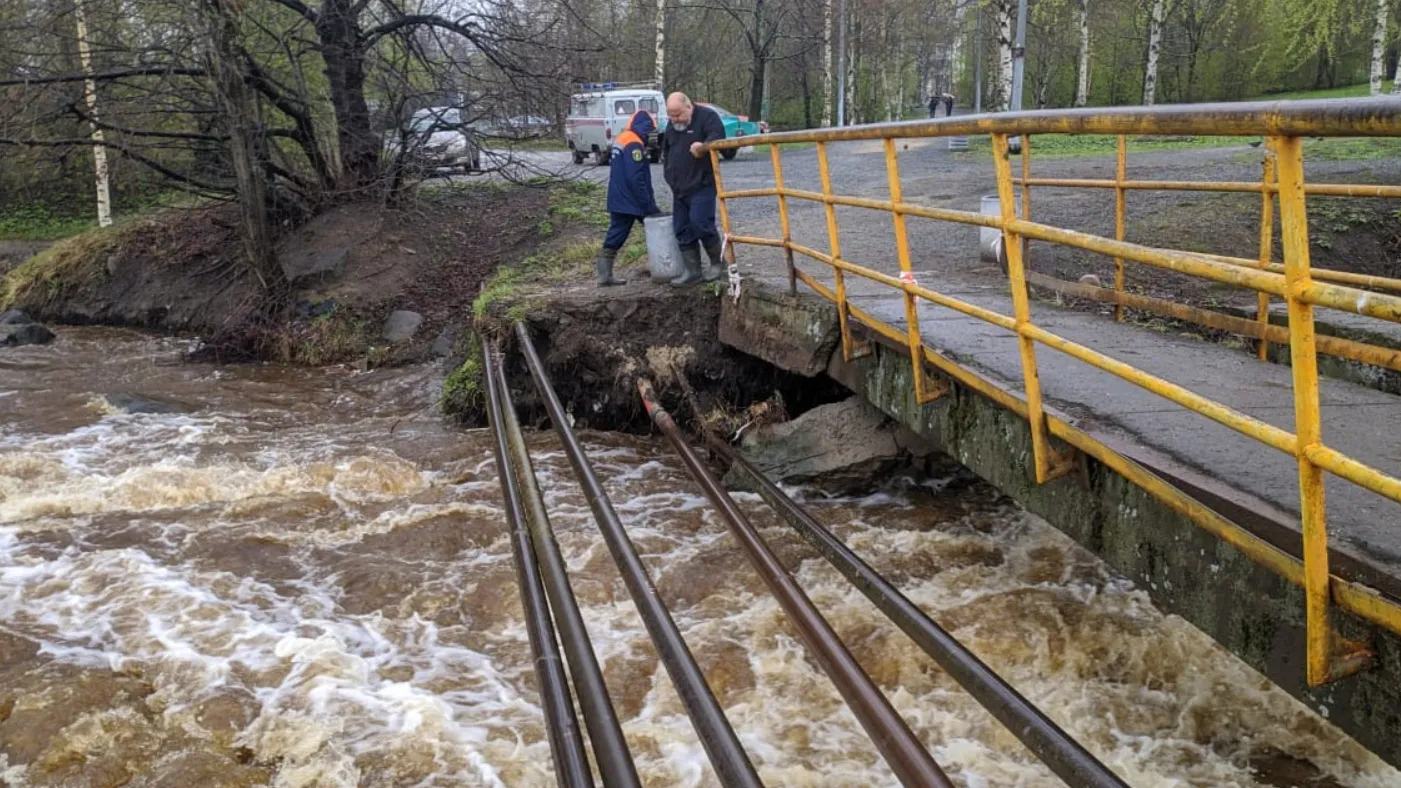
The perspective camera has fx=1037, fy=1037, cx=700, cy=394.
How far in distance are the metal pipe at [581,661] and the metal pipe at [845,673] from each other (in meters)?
0.74

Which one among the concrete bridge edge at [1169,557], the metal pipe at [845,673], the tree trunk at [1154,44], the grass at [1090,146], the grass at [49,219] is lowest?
the metal pipe at [845,673]

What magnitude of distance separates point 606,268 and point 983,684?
6464mm

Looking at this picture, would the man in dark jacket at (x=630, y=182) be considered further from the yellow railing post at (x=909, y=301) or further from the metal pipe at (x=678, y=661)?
the yellow railing post at (x=909, y=301)

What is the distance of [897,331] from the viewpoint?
5387 millimetres

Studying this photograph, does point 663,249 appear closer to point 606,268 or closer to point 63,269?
point 606,268

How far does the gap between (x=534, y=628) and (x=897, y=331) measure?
2.57 metres

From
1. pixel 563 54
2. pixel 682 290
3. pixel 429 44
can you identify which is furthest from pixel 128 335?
pixel 682 290

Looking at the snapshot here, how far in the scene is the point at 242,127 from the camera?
12945mm

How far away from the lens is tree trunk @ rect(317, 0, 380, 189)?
582 inches

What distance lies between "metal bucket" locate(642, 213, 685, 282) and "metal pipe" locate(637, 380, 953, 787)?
376cm

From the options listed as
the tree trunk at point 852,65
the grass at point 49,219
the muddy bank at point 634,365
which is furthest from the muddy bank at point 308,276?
the tree trunk at point 852,65

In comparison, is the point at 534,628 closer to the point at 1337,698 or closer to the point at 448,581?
the point at 448,581

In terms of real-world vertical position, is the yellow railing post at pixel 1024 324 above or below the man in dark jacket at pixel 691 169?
below

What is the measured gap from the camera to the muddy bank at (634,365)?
8000 millimetres
